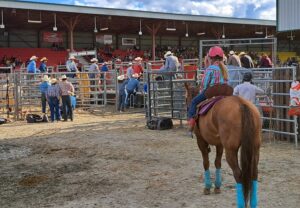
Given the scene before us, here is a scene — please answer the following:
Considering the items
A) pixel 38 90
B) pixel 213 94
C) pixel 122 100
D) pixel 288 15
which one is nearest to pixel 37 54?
pixel 38 90

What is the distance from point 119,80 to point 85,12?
11.2m

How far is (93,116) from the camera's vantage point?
16891 mm

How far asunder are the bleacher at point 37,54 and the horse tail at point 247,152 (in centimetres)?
2905

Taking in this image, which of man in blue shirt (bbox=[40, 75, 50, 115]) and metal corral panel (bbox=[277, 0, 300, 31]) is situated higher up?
metal corral panel (bbox=[277, 0, 300, 31])

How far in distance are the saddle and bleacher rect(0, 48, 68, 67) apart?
28.0 meters

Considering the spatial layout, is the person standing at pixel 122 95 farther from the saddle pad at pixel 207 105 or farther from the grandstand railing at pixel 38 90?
the saddle pad at pixel 207 105

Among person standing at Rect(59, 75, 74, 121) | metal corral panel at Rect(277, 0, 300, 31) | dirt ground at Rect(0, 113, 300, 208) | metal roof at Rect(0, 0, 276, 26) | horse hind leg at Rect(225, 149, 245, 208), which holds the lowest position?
dirt ground at Rect(0, 113, 300, 208)

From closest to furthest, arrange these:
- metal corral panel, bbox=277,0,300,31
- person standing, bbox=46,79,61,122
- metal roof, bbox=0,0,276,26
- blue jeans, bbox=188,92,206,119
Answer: blue jeans, bbox=188,92,206,119 → person standing, bbox=46,79,61,122 → metal corral panel, bbox=277,0,300,31 → metal roof, bbox=0,0,276,26

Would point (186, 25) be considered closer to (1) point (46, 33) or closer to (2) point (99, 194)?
(1) point (46, 33)

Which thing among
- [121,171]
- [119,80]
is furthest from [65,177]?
[119,80]

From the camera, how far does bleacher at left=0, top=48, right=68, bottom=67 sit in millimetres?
32594

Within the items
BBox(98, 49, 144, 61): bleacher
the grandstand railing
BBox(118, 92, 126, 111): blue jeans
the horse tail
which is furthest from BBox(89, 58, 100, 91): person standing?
BBox(98, 49, 144, 61): bleacher

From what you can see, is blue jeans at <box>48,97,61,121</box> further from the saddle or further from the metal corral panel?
the metal corral panel

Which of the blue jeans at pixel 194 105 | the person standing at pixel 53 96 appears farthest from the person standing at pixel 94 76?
the blue jeans at pixel 194 105
